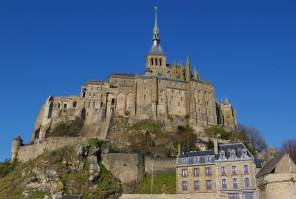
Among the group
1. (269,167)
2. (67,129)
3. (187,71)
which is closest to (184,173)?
(269,167)

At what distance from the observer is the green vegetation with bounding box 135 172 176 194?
49.4 metres

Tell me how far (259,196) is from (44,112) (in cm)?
5181

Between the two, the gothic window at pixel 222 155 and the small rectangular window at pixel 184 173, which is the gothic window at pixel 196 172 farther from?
the gothic window at pixel 222 155

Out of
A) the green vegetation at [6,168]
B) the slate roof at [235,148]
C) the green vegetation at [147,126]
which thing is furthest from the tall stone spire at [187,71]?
the green vegetation at [6,168]

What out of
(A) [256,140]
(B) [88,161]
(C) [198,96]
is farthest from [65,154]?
(A) [256,140]

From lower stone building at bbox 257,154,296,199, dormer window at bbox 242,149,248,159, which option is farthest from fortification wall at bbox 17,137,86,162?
lower stone building at bbox 257,154,296,199

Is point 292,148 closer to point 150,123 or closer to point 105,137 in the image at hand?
point 150,123

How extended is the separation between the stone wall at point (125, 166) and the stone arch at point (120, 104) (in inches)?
929

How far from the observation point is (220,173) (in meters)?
46.4

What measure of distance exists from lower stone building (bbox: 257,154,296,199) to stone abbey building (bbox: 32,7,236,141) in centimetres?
3506

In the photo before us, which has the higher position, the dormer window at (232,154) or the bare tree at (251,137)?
the bare tree at (251,137)

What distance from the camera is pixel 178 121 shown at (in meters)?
76.9

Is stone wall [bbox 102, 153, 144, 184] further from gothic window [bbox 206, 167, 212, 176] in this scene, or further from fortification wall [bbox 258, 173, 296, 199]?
fortification wall [bbox 258, 173, 296, 199]

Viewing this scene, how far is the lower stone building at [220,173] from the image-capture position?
4488 cm
